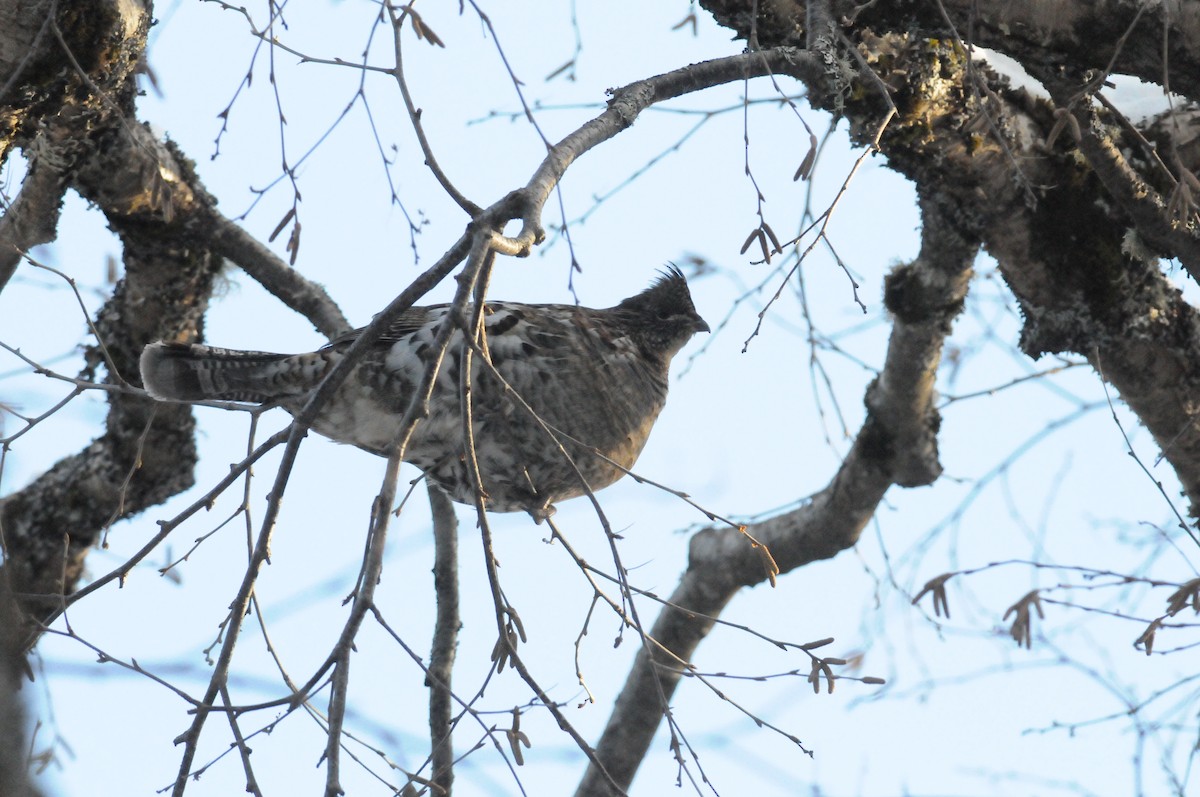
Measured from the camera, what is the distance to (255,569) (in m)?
2.05

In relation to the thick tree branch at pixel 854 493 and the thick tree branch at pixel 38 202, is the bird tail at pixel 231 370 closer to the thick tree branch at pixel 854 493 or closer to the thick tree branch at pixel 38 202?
the thick tree branch at pixel 38 202

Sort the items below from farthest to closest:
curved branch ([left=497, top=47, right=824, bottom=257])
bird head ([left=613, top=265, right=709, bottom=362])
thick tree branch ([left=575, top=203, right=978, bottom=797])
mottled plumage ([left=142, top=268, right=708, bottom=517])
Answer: bird head ([left=613, top=265, right=709, bottom=362])
thick tree branch ([left=575, top=203, right=978, bottom=797])
mottled plumage ([left=142, top=268, right=708, bottom=517])
curved branch ([left=497, top=47, right=824, bottom=257])

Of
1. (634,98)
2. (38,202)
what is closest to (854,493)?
(634,98)

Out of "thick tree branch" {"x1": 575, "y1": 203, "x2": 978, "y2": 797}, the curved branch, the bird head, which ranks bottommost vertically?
the curved branch

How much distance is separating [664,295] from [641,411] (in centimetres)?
86

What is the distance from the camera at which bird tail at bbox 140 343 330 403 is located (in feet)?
13.2

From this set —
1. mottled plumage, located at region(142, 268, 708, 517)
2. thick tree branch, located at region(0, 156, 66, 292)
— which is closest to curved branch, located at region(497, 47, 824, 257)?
mottled plumage, located at region(142, 268, 708, 517)

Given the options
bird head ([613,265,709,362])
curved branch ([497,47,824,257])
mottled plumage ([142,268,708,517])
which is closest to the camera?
curved branch ([497,47,824,257])

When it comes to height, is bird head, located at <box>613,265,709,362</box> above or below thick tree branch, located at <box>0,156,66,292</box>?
above

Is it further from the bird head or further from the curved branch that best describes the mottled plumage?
the curved branch

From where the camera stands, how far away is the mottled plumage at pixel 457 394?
156 inches

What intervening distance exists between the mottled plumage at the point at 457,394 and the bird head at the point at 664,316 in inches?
26.4

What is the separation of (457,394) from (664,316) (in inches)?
59.4

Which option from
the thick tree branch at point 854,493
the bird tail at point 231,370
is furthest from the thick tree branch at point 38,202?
the thick tree branch at point 854,493
